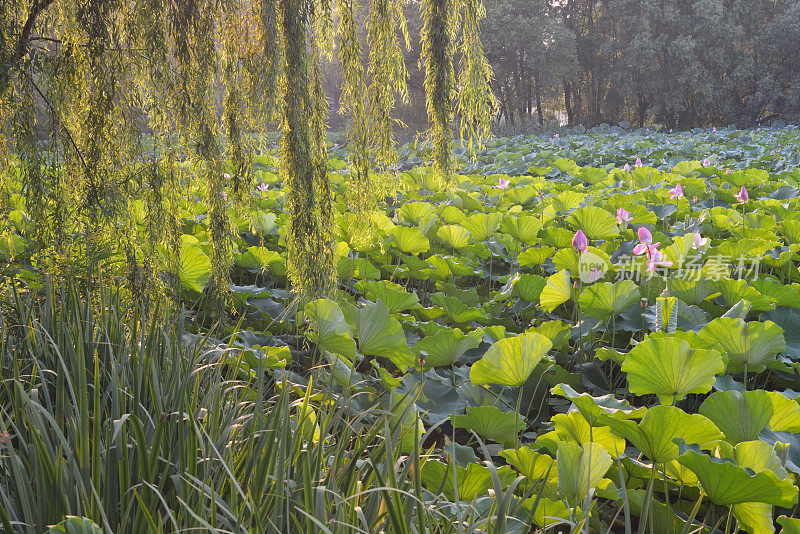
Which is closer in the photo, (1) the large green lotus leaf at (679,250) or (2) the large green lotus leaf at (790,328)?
(2) the large green lotus leaf at (790,328)

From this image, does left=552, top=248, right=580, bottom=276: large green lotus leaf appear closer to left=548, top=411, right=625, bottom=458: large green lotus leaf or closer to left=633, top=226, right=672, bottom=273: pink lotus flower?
left=633, top=226, right=672, bottom=273: pink lotus flower

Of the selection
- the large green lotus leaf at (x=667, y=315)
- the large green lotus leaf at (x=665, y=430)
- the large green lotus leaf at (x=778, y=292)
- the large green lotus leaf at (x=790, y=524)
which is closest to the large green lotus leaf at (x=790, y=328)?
the large green lotus leaf at (x=778, y=292)

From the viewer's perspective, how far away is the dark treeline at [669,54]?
54.4 feet

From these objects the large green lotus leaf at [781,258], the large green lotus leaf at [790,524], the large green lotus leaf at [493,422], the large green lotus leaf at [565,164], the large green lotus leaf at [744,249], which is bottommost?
the large green lotus leaf at [790,524]

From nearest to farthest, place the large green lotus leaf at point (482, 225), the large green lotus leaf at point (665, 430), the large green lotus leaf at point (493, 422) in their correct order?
1. the large green lotus leaf at point (665, 430)
2. the large green lotus leaf at point (493, 422)
3. the large green lotus leaf at point (482, 225)

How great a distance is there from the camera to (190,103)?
2.19 meters

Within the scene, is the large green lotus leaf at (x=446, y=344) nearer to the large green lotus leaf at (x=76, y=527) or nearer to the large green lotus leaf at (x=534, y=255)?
the large green lotus leaf at (x=534, y=255)

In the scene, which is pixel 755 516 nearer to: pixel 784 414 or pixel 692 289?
pixel 784 414

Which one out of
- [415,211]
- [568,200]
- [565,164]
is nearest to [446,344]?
[415,211]

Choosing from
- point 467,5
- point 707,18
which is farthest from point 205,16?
point 707,18

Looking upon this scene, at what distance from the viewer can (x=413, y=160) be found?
33.3ft

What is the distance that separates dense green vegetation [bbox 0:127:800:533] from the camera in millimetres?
1139

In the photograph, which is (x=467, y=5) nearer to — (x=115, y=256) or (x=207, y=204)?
(x=207, y=204)

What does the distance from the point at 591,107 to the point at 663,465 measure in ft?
67.0
